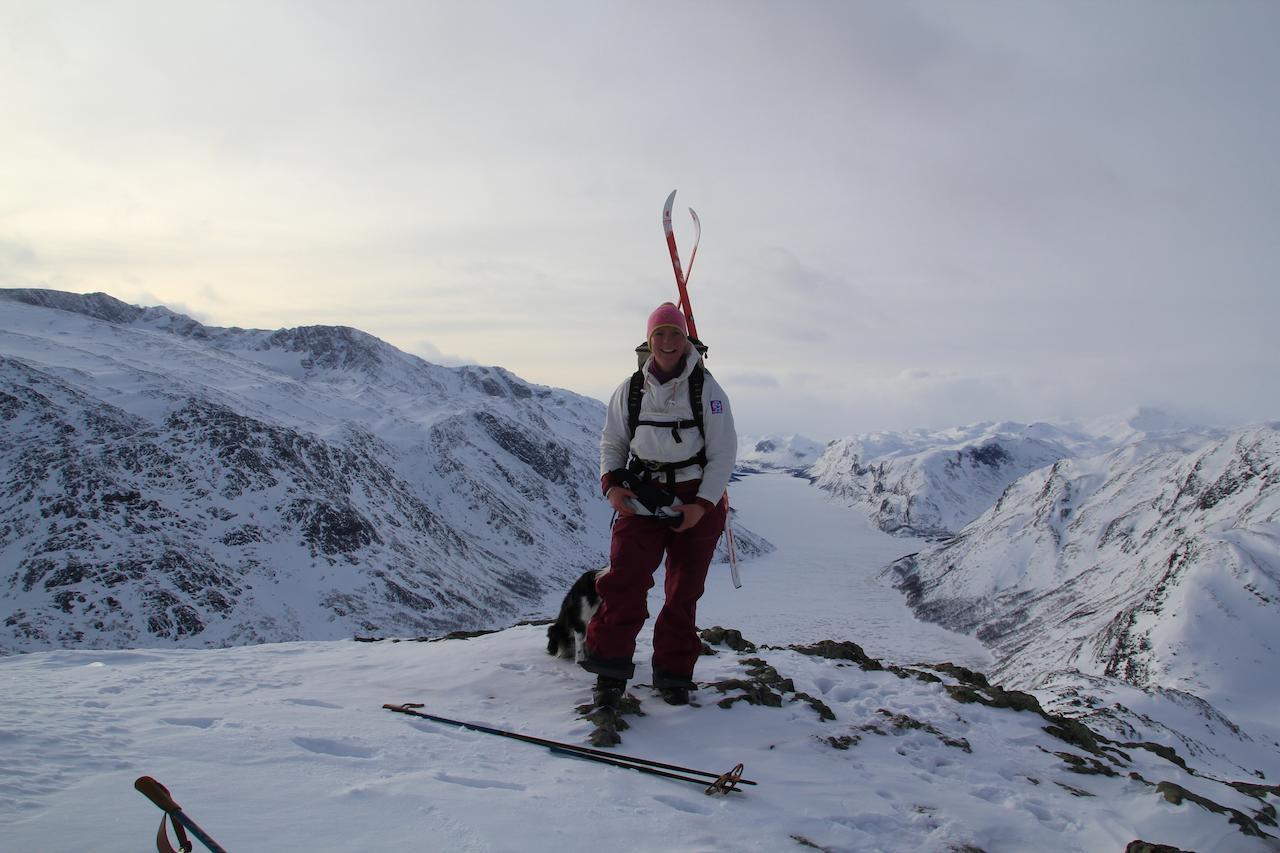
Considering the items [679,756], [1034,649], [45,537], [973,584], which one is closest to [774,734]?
[679,756]

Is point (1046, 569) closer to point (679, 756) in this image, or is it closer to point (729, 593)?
point (729, 593)

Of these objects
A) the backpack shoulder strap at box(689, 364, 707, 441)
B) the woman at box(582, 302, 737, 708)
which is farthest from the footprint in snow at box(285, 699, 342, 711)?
the backpack shoulder strap at box(689, 364, 707, 441)

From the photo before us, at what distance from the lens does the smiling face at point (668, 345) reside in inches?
290

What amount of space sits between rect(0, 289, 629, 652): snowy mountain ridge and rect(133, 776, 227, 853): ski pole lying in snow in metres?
46.5

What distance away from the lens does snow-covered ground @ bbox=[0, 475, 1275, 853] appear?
3.98 meters

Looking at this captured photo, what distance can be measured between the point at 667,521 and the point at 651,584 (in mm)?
718

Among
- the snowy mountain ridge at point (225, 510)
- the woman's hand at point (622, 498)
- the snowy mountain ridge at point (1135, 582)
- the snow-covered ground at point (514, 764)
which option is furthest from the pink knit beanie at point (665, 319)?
the snowy mountain ridge at point (225, 510)

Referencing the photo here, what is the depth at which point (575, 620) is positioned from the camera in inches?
353

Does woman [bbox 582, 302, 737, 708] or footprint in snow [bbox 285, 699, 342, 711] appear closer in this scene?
footprint in snow [bbox 285, 699, 342, 711]

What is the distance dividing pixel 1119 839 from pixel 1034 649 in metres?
75.2

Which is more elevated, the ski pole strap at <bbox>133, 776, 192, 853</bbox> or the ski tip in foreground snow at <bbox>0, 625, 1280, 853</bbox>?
the ski pole strap at <bbox>133, 776, 192, 853</bbox>

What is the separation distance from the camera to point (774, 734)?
22.6ft

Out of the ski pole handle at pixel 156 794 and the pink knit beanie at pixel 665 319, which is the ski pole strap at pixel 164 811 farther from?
the pink knit beanie at pixel 665 319

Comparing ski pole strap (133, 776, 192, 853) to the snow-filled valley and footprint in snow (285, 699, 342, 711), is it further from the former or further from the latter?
footprint in snow (285, 699, 342, 711)
